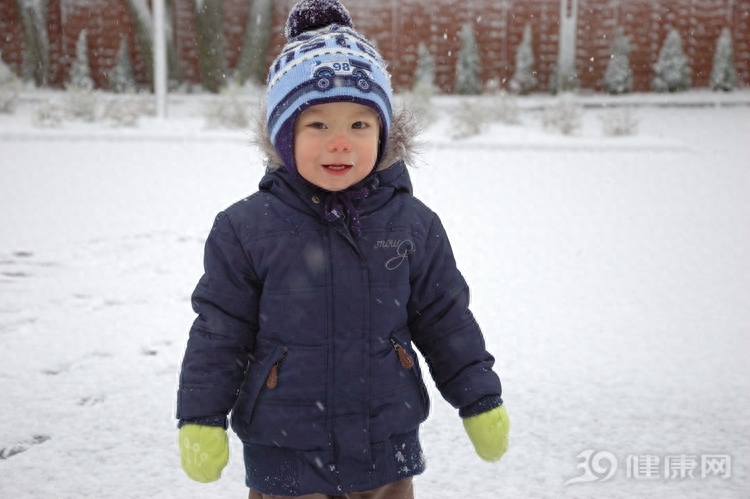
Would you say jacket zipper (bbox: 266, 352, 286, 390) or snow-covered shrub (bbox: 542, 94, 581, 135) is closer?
jacket zipper (bbox: 266, 352, 286, 390)

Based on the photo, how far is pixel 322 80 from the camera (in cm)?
155

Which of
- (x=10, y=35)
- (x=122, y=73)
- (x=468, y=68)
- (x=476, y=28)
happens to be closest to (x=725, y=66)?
(x=468, y=68)

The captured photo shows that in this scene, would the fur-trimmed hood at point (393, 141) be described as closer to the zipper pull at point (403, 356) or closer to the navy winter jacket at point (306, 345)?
the navy winter jacket at point (306, 345)

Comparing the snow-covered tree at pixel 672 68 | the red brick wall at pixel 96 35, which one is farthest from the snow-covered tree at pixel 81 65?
the snow-covered tree at pixel 672 68

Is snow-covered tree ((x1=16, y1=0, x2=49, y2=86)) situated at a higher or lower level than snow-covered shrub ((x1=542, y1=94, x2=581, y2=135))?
higher

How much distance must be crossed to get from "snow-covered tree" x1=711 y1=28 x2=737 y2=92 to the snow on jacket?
17.6 metres

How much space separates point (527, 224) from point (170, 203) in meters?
3.19

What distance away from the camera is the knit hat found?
1554 mm


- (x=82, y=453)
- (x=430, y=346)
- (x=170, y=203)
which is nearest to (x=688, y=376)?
(x=430, y=346)

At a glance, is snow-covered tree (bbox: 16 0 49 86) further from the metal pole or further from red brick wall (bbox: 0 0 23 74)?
the metal pole

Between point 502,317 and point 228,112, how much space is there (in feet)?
30.7

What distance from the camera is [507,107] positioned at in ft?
42.5

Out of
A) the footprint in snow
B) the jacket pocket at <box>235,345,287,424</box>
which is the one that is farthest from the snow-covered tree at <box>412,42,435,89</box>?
the jacket pocket at <box>235,345,287,424</box>

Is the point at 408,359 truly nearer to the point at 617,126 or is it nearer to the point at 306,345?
the point at 306,345
